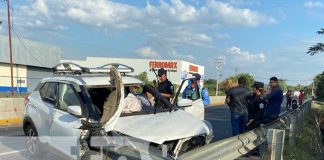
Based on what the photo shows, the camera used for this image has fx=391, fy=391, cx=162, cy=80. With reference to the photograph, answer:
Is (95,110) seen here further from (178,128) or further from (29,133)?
(29,133)

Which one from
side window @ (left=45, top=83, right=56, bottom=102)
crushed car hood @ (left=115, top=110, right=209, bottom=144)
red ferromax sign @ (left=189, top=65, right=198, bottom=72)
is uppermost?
red ferromax sign @ (left=189, top=65, right=198, bottom=72)

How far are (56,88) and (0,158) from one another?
189 cm

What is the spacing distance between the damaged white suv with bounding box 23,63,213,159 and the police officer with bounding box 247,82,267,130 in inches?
66.7

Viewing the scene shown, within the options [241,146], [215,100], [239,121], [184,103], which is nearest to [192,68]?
[215,100]

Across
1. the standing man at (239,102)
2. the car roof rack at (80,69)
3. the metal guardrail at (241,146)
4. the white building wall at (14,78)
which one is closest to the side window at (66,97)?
the car roof rack at (80,69)

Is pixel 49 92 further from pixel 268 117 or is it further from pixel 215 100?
pixel 215 100

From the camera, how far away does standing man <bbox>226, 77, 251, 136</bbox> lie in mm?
8773

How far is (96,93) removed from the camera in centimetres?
667

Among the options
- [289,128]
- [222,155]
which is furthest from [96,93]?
[289,128]

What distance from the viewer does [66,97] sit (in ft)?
22.1

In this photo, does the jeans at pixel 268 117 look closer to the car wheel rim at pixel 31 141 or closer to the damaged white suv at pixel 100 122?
the damaged white suv at pixel 100 122

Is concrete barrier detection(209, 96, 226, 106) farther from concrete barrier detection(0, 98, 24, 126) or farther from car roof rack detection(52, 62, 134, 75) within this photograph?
car roof rack detection(52, 62, 134, 75)

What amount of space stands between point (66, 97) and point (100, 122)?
4.81ft

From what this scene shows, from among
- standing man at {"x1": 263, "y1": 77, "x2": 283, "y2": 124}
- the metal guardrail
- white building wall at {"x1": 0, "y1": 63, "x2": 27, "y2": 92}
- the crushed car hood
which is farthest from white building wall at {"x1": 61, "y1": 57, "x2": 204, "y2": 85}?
the metal guardrail
